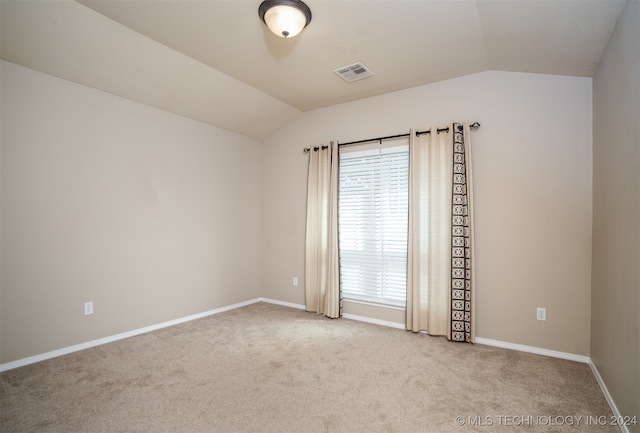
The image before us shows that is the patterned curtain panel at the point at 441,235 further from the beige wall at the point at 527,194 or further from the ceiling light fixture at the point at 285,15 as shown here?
the ceiling light fixture at the point at 285,15

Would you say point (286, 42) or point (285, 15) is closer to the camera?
point (285, 15)

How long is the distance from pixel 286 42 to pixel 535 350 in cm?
370

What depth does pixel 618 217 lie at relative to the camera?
2.10m

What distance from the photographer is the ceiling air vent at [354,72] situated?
3.24 meters

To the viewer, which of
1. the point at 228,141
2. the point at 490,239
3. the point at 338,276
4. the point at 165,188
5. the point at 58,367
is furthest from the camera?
the point at 228,141

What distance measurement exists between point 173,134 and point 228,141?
0.86m

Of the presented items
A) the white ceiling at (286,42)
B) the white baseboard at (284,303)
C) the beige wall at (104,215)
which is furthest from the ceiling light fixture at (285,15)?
the white baseboard at (284,303)

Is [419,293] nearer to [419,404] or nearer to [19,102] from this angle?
[419,404]

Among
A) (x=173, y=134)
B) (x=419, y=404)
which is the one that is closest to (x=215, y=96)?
(x=173, y=134)

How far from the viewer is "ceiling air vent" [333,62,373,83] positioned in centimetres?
324

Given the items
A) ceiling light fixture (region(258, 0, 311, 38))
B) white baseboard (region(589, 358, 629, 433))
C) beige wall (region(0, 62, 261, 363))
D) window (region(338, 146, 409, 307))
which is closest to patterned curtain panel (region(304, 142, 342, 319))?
window (region(338, 146, 409, 307))

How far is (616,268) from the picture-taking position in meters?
2.13

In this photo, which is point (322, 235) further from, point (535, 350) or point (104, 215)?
point (535, 350)

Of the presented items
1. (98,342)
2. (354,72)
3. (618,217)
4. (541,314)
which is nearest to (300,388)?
(98,342)
